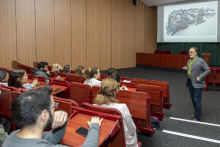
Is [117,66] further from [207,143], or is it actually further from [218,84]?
[207,143]

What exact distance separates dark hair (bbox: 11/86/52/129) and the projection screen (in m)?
12.1

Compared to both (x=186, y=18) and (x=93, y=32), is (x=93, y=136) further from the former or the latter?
(x=186, y=18)

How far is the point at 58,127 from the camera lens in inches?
56.6

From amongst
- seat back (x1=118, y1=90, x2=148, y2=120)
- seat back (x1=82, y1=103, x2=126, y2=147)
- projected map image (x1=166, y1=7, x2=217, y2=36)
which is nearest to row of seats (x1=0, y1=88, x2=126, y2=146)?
seat back (x1=82, y1=103, x2=126, y2=147)

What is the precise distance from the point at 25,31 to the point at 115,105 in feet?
24.6

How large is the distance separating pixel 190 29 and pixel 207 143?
34.7ft

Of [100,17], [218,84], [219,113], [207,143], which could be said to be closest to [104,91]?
[207,143]

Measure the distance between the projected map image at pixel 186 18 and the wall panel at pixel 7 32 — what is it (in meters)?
9.21

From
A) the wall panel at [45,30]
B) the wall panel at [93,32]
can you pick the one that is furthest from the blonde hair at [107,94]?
the wall panel at [93,32]

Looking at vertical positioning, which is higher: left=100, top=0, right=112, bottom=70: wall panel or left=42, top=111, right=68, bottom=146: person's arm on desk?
left=100, top=0, right=112, bottom=70: wall panel

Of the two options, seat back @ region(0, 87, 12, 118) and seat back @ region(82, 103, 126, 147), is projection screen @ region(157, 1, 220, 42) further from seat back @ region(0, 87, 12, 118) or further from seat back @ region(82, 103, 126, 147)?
seat back @ region(0, 87, 12, 118)

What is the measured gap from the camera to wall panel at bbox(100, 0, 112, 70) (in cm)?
1088

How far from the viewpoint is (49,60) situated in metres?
9.07

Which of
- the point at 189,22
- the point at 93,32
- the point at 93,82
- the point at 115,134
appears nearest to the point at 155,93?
the point at 93,82
